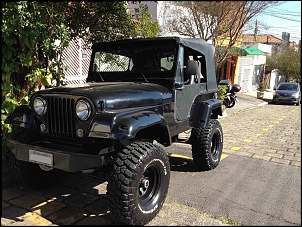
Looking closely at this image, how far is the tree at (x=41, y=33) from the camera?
3857 mm

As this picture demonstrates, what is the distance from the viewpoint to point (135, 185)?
2.85 metres

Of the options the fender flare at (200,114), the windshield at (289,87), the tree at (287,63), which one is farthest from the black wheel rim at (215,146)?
the tree at (287,63)

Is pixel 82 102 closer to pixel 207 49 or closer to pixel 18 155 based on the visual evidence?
pixel 18 155

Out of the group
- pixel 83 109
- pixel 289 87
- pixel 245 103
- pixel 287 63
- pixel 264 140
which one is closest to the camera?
pixel 83 109

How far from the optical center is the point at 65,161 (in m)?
2.80

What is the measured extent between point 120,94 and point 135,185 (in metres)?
0.97

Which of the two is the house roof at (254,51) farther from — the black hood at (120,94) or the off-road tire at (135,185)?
the off-road tire at (135,185)

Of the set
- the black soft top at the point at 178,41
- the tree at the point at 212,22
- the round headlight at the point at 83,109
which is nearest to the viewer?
the round headlight at the point at 83,109

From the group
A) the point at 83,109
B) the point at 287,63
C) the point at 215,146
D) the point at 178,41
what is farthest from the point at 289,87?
the point at 83,109

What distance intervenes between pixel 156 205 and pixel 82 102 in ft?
4.51

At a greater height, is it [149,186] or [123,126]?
[123,126]

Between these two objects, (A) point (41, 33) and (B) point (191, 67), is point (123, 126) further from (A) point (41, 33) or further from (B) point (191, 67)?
(A) point (41, 33)

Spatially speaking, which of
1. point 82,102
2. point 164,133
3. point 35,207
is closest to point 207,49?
point 164,133

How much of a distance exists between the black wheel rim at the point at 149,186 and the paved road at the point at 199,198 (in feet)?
0.74
